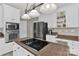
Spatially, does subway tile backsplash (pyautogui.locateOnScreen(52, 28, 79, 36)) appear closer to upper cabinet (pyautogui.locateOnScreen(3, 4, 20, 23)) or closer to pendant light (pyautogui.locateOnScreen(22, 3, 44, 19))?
pendant light (pyautogui.locateOnScreen(22, 3, 44, 19))

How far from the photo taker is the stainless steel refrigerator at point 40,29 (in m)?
1.40

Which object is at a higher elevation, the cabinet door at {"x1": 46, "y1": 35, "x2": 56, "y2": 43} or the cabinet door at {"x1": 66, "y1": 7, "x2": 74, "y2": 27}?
the cabinet door at {"x1": 66, "y1": 7, "x2": 74, "y2": 27}

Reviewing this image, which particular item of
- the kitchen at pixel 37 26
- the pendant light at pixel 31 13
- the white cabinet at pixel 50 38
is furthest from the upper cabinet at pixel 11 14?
the white cabinet at pixel 50 38

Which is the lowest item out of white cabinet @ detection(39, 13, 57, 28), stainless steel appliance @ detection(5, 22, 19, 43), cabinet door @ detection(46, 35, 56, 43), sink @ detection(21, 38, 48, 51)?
sink @ detection(21, 38, 48, 51)

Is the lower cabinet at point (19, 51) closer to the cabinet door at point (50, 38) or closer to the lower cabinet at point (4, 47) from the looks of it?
→ the lower cabinet at point (4, 47)

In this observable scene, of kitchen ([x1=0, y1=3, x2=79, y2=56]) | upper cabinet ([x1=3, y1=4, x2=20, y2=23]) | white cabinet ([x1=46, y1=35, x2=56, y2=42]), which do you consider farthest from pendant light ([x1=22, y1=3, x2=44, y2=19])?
white cabinet ([x1=46, y1=35, x2=56, y2=42])

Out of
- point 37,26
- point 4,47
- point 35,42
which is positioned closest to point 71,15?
point 37,26

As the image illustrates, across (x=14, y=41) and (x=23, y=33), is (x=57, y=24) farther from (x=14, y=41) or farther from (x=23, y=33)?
(x=14, y=41)

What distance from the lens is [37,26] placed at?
4.59 feet

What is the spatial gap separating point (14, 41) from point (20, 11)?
0.50 meters

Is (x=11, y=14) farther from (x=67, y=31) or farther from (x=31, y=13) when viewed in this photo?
(x=67, y=31)

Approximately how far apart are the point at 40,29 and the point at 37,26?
74 millimetres

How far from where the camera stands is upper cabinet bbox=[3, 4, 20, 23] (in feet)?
4.37

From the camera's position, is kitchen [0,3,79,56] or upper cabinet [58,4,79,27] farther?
upper cabinet [58,4,79,27]
